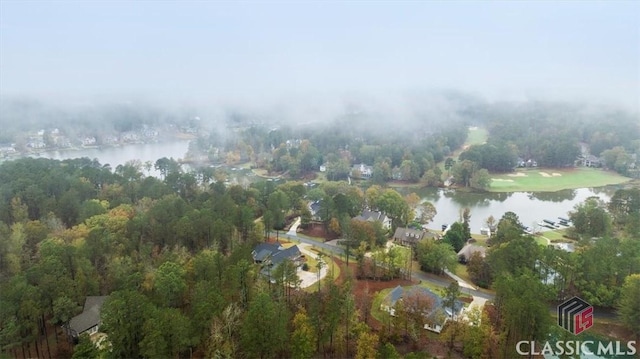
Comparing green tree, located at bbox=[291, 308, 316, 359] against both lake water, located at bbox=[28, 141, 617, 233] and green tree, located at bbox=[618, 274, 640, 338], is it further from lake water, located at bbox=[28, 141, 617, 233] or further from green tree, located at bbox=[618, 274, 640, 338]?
lake water, located at bbox=[28, 141, 617, 233]

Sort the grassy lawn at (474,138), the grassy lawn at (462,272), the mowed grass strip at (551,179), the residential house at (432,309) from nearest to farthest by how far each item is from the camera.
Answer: the residential house at (432,309)
the grassy lawn at (462,272)
the mowed grass strip at (551,179)
the grassy lawn at (474,138)

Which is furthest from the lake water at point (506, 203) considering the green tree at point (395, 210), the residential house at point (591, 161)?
the residential house at point (591, 161)

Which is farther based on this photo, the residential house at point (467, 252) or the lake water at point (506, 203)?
the lake water at point (506, 203)

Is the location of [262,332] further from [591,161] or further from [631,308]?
[591,161]

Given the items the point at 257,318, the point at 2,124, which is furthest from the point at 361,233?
the point at 2,124

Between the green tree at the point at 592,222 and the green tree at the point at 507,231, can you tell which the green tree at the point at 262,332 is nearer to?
the green tree at the point at 507,231

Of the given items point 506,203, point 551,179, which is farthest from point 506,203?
point 551,179
